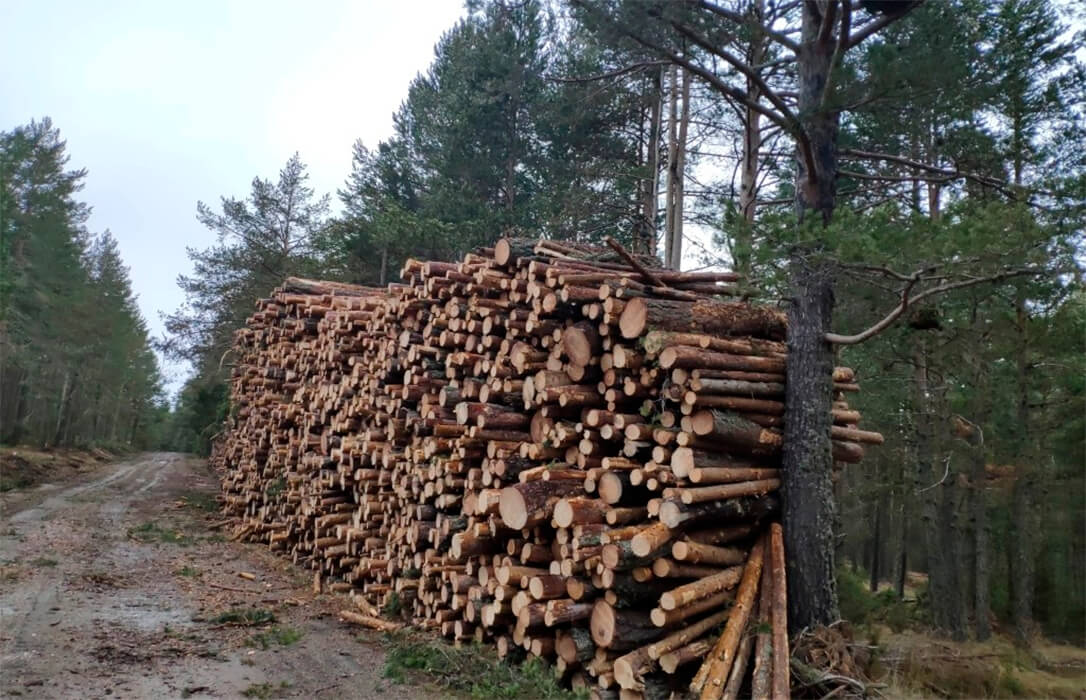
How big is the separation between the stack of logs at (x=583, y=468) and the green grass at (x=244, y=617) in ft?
3.03

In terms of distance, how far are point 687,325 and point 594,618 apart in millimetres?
2269

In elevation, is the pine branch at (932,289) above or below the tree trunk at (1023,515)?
above

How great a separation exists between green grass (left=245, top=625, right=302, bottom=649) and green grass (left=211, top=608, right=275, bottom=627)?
0.31m

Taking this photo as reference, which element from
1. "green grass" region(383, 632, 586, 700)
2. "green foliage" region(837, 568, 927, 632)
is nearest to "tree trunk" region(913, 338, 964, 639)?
"green foliage" region(837, 568, 927, 632)

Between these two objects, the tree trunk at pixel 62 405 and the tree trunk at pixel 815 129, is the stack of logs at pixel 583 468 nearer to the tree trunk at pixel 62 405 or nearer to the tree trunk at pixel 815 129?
the tree trunk at pixel 815 129

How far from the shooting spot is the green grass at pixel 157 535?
1098 cm

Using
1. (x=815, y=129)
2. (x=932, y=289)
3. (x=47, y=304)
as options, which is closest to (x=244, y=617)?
(x=932, y=289)

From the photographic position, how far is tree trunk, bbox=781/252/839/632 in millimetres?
5012

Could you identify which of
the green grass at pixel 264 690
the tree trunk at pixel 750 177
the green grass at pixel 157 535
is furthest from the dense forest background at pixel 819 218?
the green grass at pixel 157 535

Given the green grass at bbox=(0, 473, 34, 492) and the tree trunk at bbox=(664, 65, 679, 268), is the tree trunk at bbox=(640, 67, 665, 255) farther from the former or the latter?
the green grass at bbox=(0, 473, 34, 492)

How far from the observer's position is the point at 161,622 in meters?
6.47

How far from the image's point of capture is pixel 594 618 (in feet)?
16.1

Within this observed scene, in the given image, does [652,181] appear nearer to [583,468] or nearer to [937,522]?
[937,522]

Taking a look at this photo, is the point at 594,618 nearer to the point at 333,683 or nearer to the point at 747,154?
the point at 333,683
